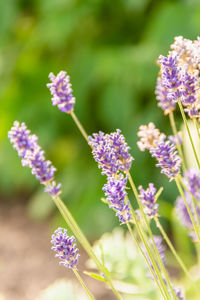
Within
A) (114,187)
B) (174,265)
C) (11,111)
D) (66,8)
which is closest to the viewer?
(114,187)

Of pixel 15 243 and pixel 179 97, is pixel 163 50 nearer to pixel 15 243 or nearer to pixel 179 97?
pixel 15 243

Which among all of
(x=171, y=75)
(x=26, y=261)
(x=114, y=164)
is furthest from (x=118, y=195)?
(x=26, y=261)

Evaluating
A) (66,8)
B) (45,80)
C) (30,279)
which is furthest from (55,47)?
(30,279)

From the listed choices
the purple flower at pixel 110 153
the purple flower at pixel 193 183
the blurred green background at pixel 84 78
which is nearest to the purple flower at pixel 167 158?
the purple flower at pixel 110 153

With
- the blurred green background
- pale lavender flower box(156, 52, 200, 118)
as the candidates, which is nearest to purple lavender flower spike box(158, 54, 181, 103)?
pale lavender flower box(156, 52, 200, 118)

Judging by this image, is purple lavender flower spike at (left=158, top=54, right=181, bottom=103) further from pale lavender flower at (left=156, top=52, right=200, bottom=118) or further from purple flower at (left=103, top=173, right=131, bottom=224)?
purple flower at (left=103, top=173, right=131, bottom=224)

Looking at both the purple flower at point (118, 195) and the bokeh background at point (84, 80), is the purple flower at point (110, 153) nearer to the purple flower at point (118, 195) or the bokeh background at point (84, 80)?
the purple flower at point (118, 195)
